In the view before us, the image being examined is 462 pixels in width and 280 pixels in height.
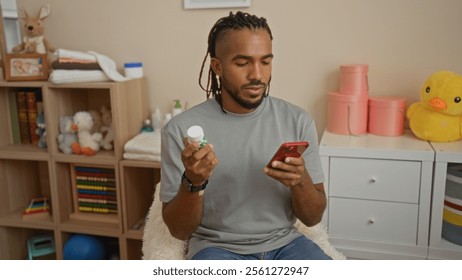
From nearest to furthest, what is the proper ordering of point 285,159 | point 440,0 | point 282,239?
point 285,159
point 282,239
point 440,0

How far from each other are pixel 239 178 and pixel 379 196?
578mm

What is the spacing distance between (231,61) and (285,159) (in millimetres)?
246

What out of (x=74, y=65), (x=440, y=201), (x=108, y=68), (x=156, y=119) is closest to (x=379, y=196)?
(x=440, y=201)

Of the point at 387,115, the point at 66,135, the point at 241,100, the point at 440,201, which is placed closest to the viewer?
the point at 241,100

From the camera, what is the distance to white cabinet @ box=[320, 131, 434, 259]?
1304 mm

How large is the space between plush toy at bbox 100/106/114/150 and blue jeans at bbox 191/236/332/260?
888 millimetres

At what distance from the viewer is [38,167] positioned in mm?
1978

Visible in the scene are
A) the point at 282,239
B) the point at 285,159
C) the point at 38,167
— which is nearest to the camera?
the point at 285,159

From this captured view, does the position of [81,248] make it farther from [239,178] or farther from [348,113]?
[348,113]

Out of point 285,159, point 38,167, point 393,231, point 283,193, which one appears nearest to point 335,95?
point 393,231

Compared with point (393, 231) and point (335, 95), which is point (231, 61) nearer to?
point (335, 95)

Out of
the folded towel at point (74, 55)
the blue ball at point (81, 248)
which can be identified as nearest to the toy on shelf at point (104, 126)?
the folded towel at point (74, 55)

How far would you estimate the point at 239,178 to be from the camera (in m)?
0.97

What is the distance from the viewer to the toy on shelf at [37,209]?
5.97 ft
